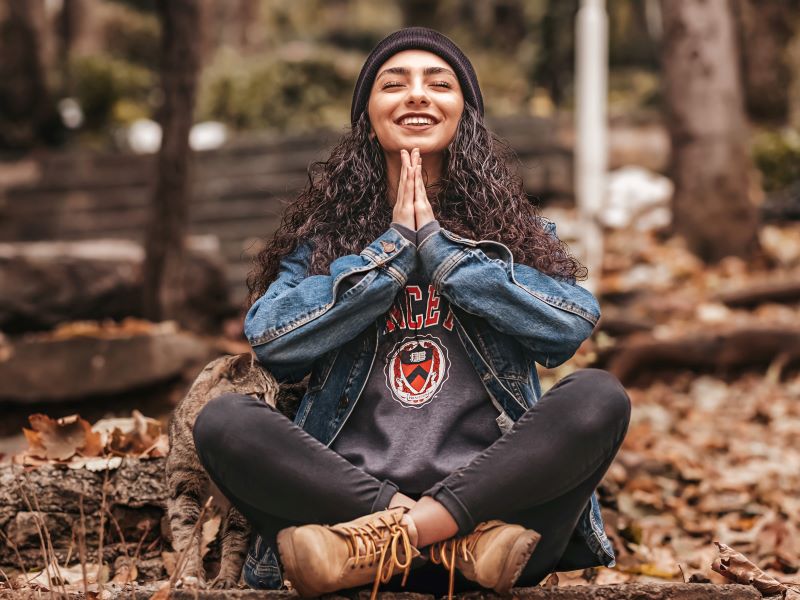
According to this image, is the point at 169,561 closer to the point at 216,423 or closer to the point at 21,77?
the point at 216,423

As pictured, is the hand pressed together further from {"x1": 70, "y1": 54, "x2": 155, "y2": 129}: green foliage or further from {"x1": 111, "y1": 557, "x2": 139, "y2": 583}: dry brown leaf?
{"x1": 70, "y1": 54, "x2": 155, "y2": 129}: green foliage

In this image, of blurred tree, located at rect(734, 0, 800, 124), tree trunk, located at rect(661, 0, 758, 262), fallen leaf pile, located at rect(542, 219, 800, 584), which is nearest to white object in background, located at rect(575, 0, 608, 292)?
A: fallen leaf pile, located at rect(542, 219, 800, 584)

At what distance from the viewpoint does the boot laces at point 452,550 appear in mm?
2604

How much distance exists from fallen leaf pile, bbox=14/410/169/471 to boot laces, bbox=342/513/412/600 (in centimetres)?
134

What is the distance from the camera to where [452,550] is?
104 inches

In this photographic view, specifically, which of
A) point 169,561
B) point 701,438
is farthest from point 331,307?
point 701,438

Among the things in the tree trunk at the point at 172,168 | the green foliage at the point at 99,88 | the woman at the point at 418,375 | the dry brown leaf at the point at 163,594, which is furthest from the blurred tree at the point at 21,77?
the dry brown leaf at the point at 163,594

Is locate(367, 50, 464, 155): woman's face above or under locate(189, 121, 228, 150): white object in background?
above

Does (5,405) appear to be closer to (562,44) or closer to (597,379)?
(597,379)

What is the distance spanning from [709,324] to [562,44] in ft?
24.8

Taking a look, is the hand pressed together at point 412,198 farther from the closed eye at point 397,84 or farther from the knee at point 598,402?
the knee at point 598,402

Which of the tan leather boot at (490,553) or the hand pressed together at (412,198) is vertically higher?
the hand pressed together at (412,198)

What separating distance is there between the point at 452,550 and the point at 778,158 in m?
9.08

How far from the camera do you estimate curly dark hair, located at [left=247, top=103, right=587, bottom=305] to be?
124 inches
